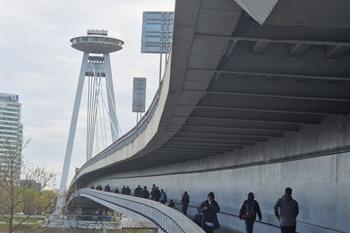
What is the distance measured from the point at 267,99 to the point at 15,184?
21.0 m

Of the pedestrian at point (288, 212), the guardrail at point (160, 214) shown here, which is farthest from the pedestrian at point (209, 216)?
the pedestrian at point (288, 212)

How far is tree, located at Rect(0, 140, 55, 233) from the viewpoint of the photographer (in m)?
31.0

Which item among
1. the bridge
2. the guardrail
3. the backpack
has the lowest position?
the guardrail

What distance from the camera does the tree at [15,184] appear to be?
31.0 m

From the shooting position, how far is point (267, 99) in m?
14.5

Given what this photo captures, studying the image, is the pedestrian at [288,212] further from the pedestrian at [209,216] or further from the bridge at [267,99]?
the bridge at [267,99]

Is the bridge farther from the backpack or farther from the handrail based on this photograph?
the backpack

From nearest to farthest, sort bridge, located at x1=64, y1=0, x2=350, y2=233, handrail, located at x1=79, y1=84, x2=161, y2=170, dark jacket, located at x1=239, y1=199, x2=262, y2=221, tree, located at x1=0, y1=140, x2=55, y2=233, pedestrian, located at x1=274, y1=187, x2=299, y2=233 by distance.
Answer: bridge, located at x1=64, y1=0, x2=350, y2=233 → pedestrian, located at x1=274, y1=187, x2=299, y2=233 → dark jacket, located at x1=239, y1=199, x2=262, y2=221 → handrail, located at x1=79, y1=84, x2=161, y2=170 → tree, located at x1=0, y1=140, x2=55, y2=233

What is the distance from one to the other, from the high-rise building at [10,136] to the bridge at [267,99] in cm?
803

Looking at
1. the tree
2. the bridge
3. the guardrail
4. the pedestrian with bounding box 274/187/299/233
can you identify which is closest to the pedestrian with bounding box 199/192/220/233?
the guardrail

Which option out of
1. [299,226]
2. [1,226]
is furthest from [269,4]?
[1,226]

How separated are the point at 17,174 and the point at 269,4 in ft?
97.1

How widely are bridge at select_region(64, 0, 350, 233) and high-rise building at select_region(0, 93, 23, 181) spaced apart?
803 cm

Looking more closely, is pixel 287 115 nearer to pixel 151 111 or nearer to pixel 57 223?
pixel 151 111
